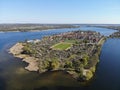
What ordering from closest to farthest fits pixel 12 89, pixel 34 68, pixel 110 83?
pixel 12 89, pixel 110 83, pixel 34 68

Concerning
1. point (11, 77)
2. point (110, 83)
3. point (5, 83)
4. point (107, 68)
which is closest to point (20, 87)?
point (5, 83)

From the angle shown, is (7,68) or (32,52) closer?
(7,68)

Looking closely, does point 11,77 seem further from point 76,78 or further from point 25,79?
point 76,78

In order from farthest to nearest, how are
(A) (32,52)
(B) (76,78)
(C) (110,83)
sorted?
(A) (32,52)
(B) (76,78)
(C) (110,83)

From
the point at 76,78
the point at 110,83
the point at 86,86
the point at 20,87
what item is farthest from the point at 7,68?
the point at 110,83

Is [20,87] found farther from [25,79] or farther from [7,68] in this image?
[7,68]

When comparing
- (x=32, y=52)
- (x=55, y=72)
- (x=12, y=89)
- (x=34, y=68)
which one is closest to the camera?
(x=12, y=89)

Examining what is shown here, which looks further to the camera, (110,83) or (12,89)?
(110,83)

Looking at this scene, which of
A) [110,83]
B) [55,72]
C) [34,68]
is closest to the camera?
[110,83]
